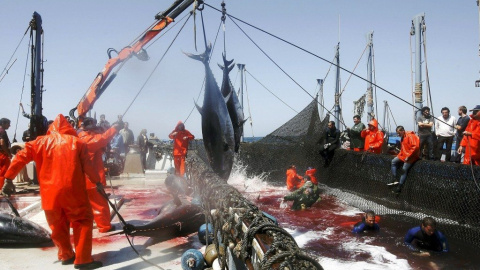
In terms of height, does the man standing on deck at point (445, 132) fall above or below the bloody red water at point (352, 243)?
above

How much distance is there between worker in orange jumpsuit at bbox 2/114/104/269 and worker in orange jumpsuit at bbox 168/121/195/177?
5981mm

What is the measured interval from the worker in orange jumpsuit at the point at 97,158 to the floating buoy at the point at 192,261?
2.28 m

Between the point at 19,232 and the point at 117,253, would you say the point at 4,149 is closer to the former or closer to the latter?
the point at 19,232

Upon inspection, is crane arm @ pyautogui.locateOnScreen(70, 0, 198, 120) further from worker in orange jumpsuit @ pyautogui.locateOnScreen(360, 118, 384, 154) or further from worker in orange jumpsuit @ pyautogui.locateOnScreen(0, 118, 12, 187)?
worker in orange jumpsuit @ pyautogui.locateOnScreen(360, 118, 384, 154)

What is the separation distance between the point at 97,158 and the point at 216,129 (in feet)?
6.80

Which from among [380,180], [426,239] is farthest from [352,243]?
[380,180]

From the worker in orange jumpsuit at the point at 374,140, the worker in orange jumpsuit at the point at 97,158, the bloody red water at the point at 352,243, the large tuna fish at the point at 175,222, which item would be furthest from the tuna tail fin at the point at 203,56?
the worker in orange jumpsuit at the point at 374,140

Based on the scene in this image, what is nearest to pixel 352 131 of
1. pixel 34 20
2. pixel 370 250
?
pixel 370 250

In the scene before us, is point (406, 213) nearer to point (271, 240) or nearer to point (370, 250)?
point (370, 250)

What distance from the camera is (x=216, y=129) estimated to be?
6.06m

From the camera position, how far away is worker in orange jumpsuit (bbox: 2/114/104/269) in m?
4.38

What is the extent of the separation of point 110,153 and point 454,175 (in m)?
10.5

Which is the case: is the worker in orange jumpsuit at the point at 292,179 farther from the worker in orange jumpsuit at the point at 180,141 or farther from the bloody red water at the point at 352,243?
the worker in orange jumpsuit at the point at 180,141

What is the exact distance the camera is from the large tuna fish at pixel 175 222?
538 cm
